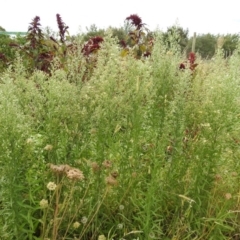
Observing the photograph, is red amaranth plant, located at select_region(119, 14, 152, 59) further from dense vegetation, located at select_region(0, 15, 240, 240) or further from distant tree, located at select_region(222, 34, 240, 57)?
dense vegetation, located at select_region(0, 15, 240, 240)

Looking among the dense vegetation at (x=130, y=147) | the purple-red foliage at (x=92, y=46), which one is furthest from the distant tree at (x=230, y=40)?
the purple-red foliage at (x=92, y=46)

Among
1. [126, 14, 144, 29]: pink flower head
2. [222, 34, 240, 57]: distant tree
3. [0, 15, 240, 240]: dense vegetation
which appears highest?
[126, 14, 144, 29]: pink flower head

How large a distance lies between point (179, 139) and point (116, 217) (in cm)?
73

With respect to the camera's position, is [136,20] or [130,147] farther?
[136,20]

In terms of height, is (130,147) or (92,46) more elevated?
(92,46)

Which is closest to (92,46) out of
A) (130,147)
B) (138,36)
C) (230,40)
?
(138,36)

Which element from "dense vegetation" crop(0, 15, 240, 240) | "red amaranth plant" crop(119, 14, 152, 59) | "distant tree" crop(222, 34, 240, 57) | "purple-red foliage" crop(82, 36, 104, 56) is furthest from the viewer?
"red amaranth plant" crop(119, 14, 152, 59)

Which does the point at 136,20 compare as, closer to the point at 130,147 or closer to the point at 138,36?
the point at 138,36

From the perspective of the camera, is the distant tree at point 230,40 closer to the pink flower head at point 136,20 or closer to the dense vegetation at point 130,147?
the dense vegetation at point 130,147

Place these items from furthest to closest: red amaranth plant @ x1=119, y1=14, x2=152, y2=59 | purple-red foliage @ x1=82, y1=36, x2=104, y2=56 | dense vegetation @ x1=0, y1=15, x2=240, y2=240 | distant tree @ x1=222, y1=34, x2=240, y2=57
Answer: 1. red amaranth plant @ x1=119, y1=14, x2=152, y2=59
2. purple-red foliage @ x1=82, y1=36, x2=104, y2=56
3. distant tree @ x1=222, y1=34, x2=240, y2=57
4. dense vegetation @ x1=0, y1=15, x2=240, y2=240

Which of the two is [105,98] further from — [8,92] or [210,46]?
[210,46]

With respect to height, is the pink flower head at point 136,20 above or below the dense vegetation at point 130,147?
above

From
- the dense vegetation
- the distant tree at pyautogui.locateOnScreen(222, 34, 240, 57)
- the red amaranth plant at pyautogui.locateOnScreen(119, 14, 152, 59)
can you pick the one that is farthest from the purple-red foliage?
the dense vegetation

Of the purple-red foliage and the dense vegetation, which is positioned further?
the purple-red foliage
